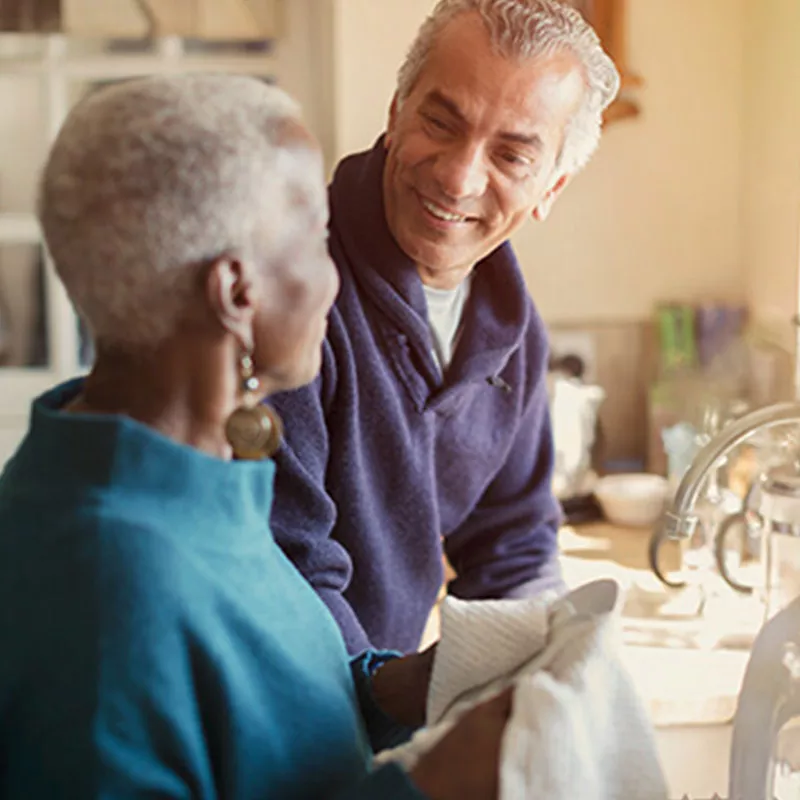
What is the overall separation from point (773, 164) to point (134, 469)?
6.10 feet

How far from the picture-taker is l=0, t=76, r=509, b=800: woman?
669 millimetres

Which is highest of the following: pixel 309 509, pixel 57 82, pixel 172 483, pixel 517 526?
pixel 57 82

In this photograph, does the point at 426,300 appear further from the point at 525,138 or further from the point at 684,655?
the point at 684,655

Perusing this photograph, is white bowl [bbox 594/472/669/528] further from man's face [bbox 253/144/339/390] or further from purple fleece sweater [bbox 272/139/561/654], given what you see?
man's face [bbox 253/144/339/390]

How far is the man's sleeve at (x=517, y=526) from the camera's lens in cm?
141

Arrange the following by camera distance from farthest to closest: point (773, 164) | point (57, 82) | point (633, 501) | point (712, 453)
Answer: point (57, 82) → point (773, 164) → point (633, 501) → point (712, 453)

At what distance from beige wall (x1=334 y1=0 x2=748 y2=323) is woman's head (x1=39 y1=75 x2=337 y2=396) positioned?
1.60 m

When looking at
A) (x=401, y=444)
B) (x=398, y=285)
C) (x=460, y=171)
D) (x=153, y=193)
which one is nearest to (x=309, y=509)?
(x=401, y=444)

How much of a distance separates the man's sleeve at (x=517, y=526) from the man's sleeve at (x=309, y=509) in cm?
33

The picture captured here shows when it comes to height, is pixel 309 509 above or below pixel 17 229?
below

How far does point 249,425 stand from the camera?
738 millimetres

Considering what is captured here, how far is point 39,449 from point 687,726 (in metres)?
0.97

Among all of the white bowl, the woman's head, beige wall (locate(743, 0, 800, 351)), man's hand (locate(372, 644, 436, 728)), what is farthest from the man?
beige wall (locate(743, 0, 800, 351))

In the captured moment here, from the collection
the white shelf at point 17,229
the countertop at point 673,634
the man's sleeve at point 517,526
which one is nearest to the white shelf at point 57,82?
the white shelf at point 17,229
